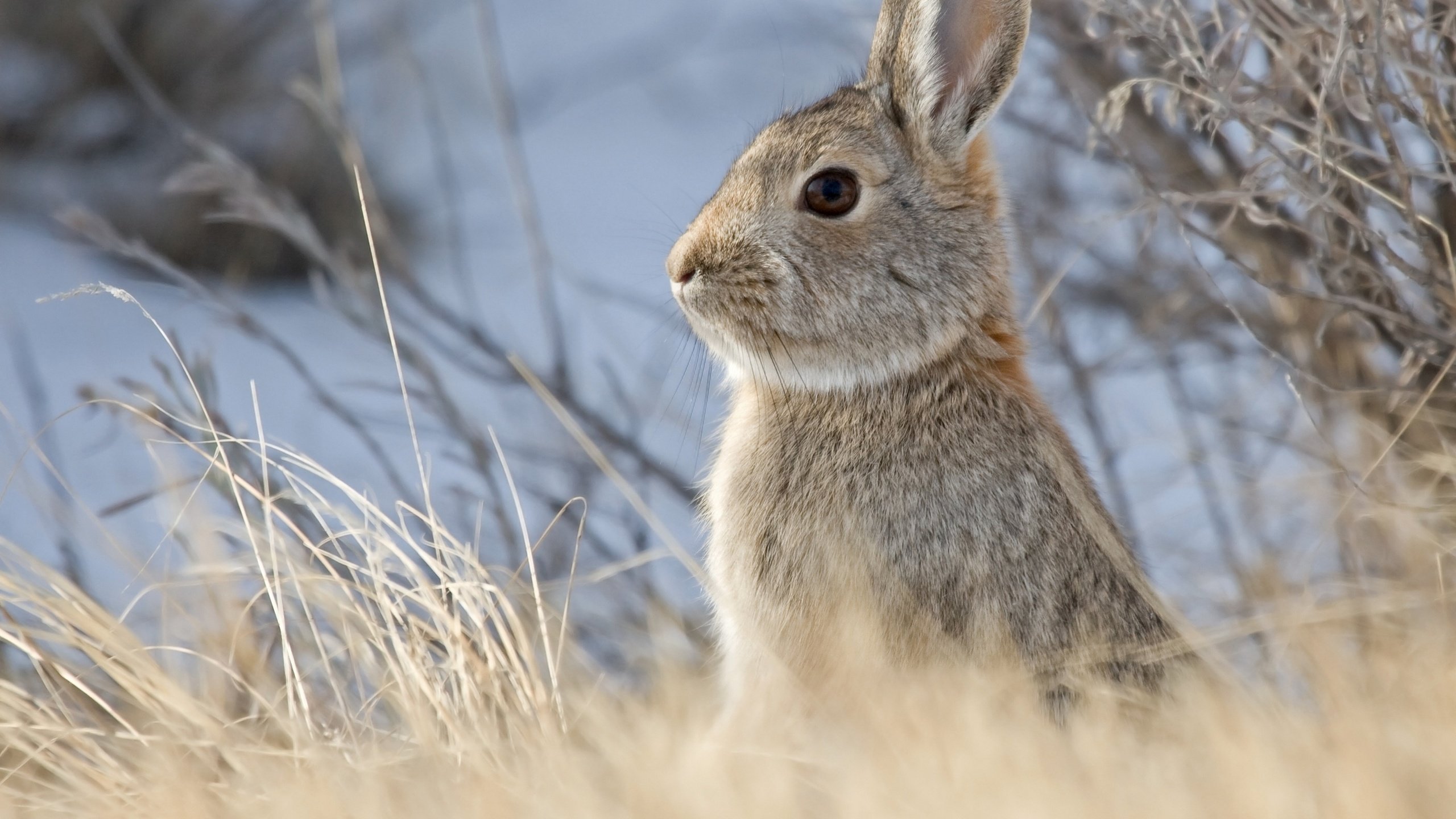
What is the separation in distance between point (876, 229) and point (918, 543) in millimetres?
705

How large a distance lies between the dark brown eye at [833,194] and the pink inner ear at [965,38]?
1.04ft

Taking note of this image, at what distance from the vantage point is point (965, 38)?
3.13 m

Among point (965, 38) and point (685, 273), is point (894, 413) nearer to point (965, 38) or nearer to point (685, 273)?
point (685, 273)

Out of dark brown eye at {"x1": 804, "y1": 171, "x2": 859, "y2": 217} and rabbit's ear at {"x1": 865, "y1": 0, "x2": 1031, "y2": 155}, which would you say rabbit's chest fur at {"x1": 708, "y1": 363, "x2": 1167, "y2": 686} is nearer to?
dark brown eye at {"x1": 804, "y1": 171, "x2": 859, "y2": 217}

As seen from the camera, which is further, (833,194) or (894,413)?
(833,194)

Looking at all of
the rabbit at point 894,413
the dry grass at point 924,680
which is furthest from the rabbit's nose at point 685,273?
the dry grass at point 924,680

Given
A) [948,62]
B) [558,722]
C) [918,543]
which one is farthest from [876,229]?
[558,722]

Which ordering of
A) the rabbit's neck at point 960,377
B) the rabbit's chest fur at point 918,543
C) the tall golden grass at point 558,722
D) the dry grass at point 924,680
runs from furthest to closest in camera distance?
the rabbit's neck at point 960,377 < the rabbit's chest fur at point 918,543 < the dry grass at point 924,680 < the tall golden grass at point 558,722

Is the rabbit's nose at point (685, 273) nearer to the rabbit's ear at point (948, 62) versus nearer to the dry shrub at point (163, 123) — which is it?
the rabbit's ear at point (948, 62)

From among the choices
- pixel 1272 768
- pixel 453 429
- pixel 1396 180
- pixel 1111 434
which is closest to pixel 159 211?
pixel 453 429

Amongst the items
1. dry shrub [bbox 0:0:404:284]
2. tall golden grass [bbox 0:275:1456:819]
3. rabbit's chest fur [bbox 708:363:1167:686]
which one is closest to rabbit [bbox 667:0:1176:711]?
rabbit's chest fur [bbox 708:363:1167:686]

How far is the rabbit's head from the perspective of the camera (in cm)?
295

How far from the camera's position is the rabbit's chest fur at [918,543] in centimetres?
259

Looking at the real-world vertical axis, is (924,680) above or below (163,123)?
below
